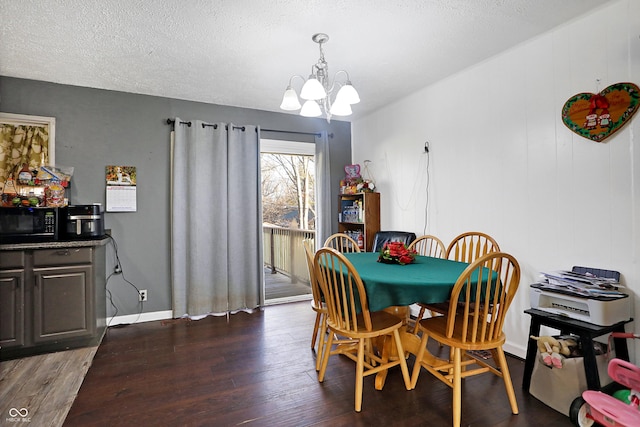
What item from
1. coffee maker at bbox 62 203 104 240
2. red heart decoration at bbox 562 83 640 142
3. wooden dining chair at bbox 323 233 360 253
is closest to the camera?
red heart decoration at bbox 562 83 640 142

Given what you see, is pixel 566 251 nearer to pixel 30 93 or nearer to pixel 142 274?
pixel 142 274

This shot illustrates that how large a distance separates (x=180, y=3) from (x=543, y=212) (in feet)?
9.21

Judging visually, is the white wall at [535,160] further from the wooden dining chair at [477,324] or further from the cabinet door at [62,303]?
the cabinet door at [62,303]

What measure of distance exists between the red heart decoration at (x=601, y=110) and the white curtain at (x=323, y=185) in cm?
263

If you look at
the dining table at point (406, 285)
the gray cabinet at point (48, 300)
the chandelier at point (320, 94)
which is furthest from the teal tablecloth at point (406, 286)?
the gray cabinet at point (48, 300)

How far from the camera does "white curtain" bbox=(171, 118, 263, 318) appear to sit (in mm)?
3596

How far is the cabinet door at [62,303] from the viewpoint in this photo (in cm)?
266

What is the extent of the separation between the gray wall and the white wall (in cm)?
199

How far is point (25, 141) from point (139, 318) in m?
2.02

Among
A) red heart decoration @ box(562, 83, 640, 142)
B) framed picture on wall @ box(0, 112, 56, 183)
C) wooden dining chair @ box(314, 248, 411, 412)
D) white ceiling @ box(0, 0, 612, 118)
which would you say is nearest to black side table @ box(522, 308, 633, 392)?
wooden dining chair @ box(314, 248, 411, 412)

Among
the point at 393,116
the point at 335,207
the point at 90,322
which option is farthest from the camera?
the point at 335,207

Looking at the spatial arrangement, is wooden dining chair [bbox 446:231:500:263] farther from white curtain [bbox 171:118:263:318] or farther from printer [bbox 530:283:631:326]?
white curtain [bbox 171:118:263:318]

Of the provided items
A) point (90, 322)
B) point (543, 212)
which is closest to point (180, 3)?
point (90, 322)

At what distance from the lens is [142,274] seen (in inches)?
139
